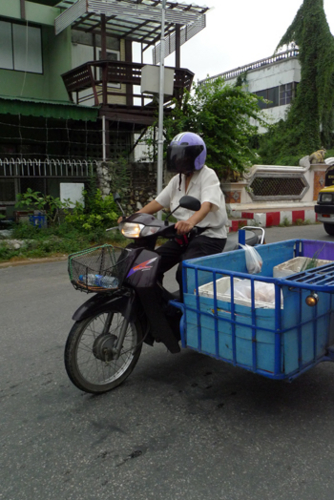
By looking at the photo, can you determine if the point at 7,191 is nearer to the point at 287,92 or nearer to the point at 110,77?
the point at 110,77

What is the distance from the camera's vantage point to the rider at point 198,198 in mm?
3250

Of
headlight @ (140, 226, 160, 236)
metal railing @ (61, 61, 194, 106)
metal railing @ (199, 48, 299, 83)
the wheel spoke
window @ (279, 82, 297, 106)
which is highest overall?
metal railing @ (199, 48, 299, 83)

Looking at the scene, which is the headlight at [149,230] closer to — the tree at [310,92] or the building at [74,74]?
the building at [74,74]

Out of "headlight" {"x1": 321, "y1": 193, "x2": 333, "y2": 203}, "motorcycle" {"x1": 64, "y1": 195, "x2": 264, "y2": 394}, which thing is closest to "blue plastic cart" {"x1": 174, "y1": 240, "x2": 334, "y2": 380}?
"motorcycle" {"x1": 64, "y1": 195, "x2": 264, "y2": 394}

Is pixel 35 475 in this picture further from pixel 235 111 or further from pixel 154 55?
pixel 154 55

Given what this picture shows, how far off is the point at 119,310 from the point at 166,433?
852 millimetres

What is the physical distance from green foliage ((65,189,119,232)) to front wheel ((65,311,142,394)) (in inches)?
265

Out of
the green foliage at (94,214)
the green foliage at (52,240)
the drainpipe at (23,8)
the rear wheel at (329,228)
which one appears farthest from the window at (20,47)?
the rear wheel at (329,228)

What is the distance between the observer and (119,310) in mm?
3016

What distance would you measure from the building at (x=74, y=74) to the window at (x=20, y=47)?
0.09 ft

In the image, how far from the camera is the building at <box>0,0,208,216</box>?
1228cm

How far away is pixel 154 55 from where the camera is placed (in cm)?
1580

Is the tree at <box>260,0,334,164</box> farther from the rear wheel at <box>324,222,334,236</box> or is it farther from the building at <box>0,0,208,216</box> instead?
the rear wheel at <box>324,222,334,236</box>

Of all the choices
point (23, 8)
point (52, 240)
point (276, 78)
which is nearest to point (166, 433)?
point (52, 240)
